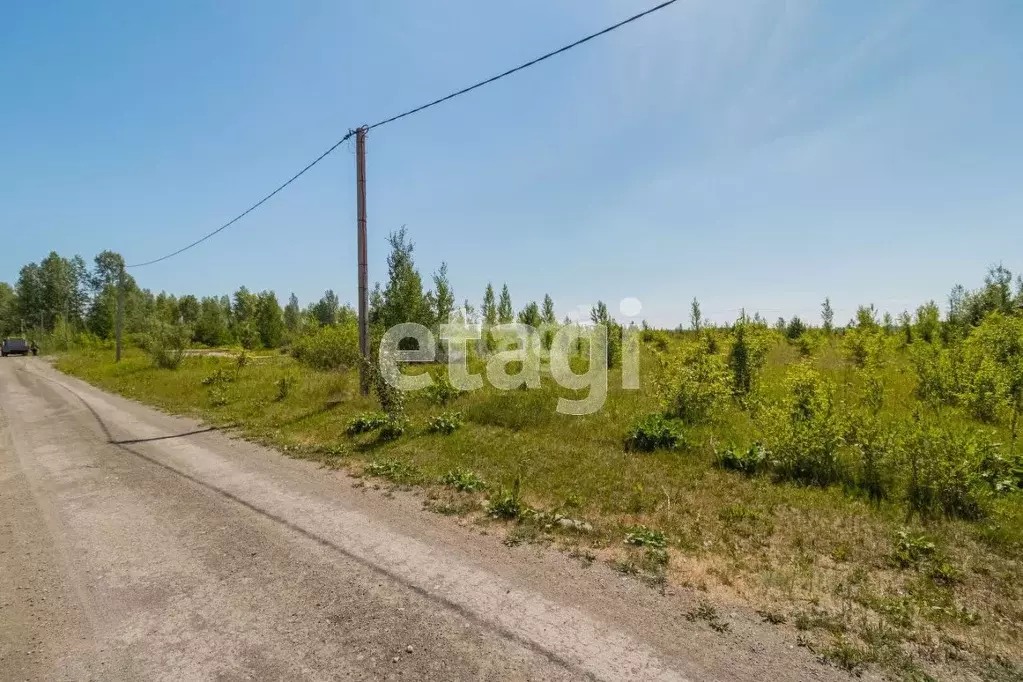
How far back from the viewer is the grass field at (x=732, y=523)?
3344mm

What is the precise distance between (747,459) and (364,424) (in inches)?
282

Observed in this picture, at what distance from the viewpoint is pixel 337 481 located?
6.90m

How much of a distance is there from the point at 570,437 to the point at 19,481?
29.7 feet

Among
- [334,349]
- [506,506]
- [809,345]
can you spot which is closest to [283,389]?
[334,349]

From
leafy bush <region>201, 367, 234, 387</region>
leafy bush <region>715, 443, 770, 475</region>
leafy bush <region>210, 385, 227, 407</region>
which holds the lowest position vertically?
leafy bush <region>715, 443, 770, 475</region>

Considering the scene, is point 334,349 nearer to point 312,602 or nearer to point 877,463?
point 312,602

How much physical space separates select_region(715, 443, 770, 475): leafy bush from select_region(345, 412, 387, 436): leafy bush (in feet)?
21.0

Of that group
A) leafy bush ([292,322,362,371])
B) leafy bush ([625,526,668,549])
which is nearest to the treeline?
leafy bush ([292,322,362,371])

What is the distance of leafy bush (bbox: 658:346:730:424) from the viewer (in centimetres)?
938

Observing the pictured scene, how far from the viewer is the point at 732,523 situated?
5195 mm

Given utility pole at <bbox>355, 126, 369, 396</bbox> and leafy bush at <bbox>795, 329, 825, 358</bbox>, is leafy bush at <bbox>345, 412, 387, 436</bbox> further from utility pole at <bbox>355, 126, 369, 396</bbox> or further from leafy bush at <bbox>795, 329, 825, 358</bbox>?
leafy bush at <bbox>795, 329, 825, 358</bbox>

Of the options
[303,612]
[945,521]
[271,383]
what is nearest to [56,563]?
[303,612]

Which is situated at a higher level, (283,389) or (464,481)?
(283,389)

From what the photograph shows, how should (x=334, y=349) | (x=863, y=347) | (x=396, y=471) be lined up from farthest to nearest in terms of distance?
(x=334, y=349)
(x=863, y=347)
(x=396, y=471)
